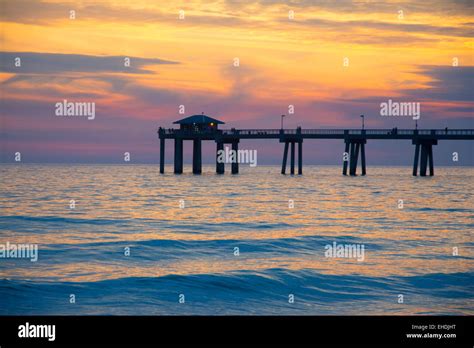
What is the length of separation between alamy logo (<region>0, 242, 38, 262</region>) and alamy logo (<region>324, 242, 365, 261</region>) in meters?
11.2

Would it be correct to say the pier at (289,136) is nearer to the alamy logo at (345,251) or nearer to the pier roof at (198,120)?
the pier roof at (198,120)

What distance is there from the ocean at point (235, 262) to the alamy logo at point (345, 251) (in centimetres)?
21

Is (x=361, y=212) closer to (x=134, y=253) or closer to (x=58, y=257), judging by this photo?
(x=134, y=253)

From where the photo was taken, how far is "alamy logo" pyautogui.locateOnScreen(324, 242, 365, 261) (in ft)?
78.8

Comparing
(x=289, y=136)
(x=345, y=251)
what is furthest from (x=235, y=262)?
(x=289, y=136)

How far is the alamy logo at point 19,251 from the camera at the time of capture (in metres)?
23.4

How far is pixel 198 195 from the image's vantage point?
183 ft
